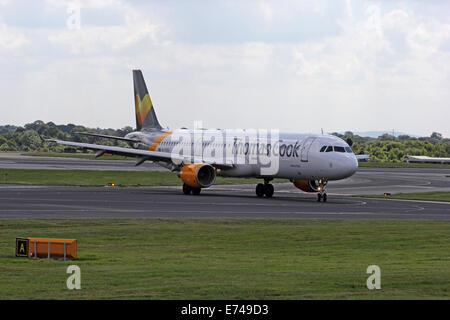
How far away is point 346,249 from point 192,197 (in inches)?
1130

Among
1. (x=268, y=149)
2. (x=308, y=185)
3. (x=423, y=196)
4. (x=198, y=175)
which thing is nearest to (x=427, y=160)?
(x=423, y=196)

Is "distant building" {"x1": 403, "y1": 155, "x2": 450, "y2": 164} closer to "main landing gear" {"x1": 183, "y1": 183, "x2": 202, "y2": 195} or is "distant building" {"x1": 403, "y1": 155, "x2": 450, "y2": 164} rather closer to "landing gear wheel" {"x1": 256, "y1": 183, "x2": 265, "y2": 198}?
"landing gear wheel" {"x1": 256, "y1": 183, "x2": 265, "y2": 198}

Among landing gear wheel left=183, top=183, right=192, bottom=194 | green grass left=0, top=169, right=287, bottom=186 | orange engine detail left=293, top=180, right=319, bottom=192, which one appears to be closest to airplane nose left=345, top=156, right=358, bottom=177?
orange engine detail left=293, top=180, right=319, bottom=192

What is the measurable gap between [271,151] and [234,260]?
3190 centimetres

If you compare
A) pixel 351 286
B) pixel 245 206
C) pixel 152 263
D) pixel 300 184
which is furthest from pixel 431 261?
pixel 300 184

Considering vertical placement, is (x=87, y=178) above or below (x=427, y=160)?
below

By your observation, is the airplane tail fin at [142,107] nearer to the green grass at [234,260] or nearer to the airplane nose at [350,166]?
the airplane nose at [350,166]

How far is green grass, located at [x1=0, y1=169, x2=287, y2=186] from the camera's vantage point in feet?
239

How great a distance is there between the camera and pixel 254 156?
190 ft

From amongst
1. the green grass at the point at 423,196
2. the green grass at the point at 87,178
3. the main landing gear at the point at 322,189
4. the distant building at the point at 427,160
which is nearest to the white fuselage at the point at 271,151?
the main landing gear at the point at 322,189

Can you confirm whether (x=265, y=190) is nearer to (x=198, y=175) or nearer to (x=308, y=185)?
(x=308, y=185)

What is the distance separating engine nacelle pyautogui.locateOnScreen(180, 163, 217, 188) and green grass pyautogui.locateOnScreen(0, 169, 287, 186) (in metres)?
15.5
